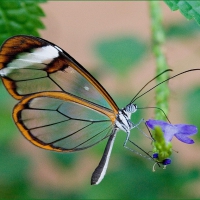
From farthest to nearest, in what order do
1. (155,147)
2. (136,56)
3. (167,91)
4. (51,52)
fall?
(136,56) < (51,52) < (167,91) < (155,147)

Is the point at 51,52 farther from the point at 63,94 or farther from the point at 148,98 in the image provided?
the point at 148,98

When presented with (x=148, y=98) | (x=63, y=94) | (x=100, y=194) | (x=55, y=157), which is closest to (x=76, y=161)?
(x=55, y=157)

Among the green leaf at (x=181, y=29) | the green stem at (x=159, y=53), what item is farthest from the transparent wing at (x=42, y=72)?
the green leaf at (x=181, y=29)

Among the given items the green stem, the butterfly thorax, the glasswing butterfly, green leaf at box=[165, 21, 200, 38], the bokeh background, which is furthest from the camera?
green leaf at box=[165, 21, 200, 38]

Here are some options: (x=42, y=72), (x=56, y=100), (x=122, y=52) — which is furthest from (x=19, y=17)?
(x=122, y=52)

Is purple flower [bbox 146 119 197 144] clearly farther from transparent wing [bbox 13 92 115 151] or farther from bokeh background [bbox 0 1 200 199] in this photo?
bokeh background [bbox 0 1 200 199]

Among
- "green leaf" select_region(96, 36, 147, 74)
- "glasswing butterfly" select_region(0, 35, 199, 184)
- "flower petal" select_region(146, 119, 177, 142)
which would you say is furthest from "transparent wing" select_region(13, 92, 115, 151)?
"green leaf" select_region(96, 36, 147, 74)

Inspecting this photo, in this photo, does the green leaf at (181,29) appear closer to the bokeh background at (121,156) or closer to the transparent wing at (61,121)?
the bokeh background at (121,156)

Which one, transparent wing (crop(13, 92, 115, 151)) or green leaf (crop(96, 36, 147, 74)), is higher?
green leaf (crop(96, 36, 147, 74))
